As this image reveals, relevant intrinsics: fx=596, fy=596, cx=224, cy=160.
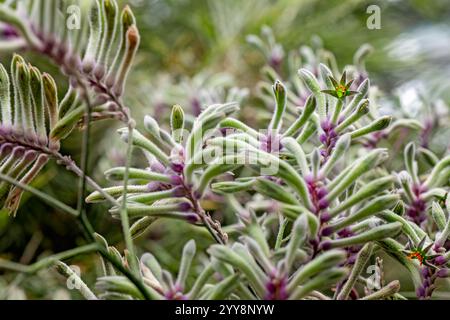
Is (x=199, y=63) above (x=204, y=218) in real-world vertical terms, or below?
above

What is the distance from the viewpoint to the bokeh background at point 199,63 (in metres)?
0.70

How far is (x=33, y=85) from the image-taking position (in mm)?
295

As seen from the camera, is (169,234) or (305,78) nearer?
(305,78)

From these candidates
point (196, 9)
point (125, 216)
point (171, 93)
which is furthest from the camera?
point (196, 9)

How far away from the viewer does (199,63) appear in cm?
97

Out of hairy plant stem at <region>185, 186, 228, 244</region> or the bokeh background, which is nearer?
hairy plant stem at <region>185, 186, 228, 244</region>

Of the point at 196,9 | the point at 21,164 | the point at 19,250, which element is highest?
the point at 196,9

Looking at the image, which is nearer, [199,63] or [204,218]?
[204,218]

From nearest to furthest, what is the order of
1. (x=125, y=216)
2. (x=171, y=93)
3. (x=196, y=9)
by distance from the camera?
(x=125, y=216) < (x=171, y=93) < (x=196, y=9)

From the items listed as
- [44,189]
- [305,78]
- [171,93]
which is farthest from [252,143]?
[44,189]

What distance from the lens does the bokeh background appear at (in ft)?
2.28

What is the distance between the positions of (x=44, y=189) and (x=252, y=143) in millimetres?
507

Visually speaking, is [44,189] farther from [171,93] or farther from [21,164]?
[21,164]

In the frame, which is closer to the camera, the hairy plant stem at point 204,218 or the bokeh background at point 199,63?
the hairy plant stem at point 204,218
